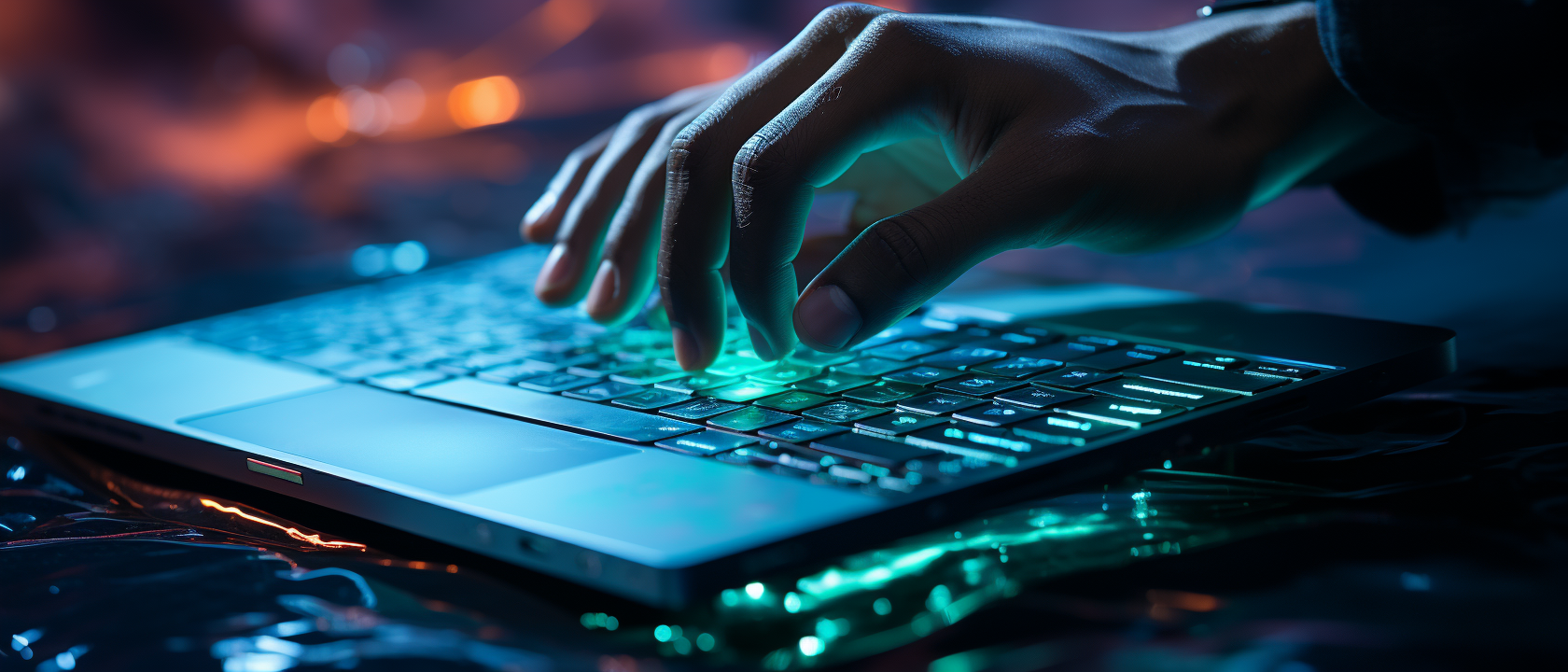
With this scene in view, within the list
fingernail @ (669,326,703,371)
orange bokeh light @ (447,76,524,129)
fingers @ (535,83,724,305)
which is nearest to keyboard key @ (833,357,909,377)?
fingernail @ (669,326,703,371)

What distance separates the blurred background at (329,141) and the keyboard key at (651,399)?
755 millimetres

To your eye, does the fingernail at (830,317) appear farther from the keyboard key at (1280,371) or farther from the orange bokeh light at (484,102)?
the orange bokeh light at (484,102)

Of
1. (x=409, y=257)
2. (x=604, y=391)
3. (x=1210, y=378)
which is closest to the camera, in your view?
(x=1210, y=378)

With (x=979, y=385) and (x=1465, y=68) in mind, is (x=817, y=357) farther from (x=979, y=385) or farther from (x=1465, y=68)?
(x=1465, y=68)

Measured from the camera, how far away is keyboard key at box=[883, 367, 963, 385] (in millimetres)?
664

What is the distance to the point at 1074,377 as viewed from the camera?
0.64m

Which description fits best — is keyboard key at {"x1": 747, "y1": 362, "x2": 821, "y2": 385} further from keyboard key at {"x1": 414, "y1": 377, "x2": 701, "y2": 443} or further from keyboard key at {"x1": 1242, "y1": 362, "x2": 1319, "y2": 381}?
keyboard key at {"x1": 1242, "y1": 362, "x2": 1319, "y2": 381}

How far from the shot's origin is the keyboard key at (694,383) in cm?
70

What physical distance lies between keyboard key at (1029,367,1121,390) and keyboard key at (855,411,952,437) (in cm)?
10

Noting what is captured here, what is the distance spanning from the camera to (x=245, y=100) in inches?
98.9

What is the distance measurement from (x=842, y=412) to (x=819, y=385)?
8 centimetres

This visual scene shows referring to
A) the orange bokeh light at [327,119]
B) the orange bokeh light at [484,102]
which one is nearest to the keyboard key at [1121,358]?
the orange bokeh light at [484,102]

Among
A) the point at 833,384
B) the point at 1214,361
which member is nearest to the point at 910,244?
the point at 833,384

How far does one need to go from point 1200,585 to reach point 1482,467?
228 millimetres
